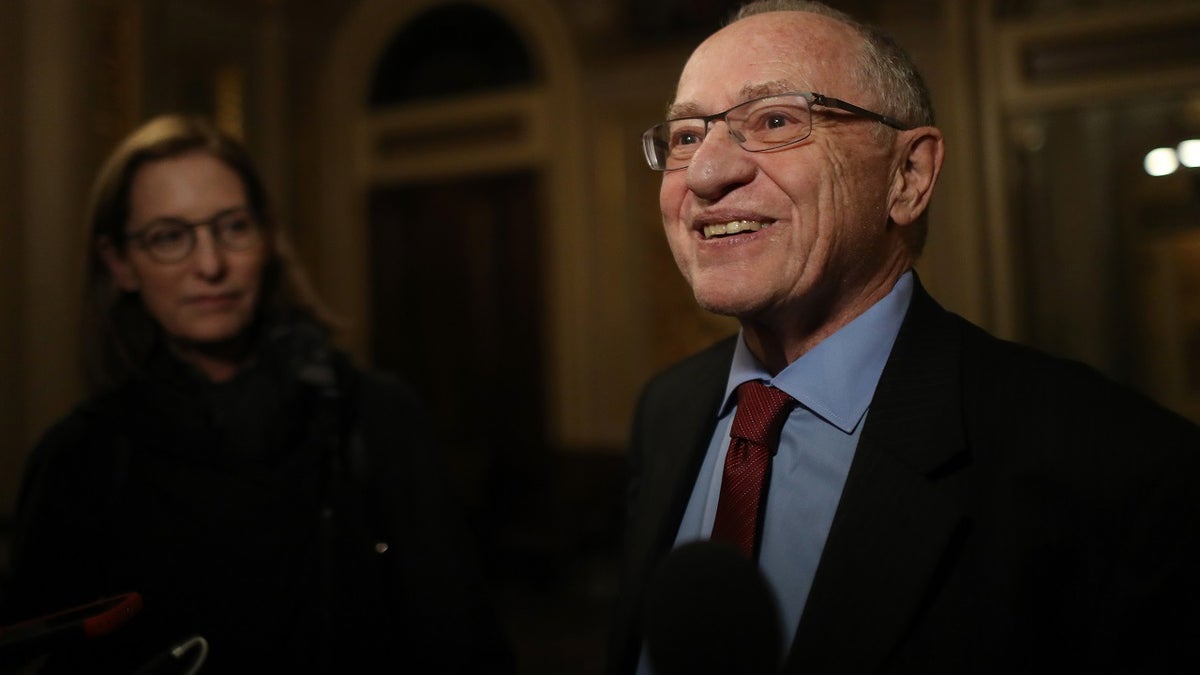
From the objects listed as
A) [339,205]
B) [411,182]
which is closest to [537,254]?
[411,182]

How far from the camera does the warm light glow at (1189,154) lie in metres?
2.66

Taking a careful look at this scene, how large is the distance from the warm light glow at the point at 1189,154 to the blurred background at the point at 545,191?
3cm

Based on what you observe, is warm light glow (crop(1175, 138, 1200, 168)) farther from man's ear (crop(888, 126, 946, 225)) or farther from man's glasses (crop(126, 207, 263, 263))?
man's glasses (crop(126, 207, 263, 263))

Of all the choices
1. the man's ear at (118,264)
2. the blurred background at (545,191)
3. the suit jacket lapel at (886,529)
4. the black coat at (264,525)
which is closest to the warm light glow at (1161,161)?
the blurred background at (545,191)

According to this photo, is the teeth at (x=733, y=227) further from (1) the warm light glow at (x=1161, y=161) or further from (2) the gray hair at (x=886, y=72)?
(1) the warm light glow at (x=1161, y=161)

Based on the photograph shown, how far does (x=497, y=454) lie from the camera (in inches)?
204

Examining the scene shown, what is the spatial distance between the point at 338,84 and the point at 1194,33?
4.91 meters

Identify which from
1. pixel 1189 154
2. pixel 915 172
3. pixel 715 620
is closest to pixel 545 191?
pixel 1189 154

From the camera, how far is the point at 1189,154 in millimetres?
3047

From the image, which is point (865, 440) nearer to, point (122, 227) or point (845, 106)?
point (845, 106)

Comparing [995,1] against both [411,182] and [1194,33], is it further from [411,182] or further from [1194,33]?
[411,182]

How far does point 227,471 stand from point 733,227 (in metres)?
0.86

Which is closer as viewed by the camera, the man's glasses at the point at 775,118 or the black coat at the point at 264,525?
the man's glasses at the point at 775,118

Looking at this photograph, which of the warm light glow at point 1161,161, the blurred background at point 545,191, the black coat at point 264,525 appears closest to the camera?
the black coat at point 264,525
